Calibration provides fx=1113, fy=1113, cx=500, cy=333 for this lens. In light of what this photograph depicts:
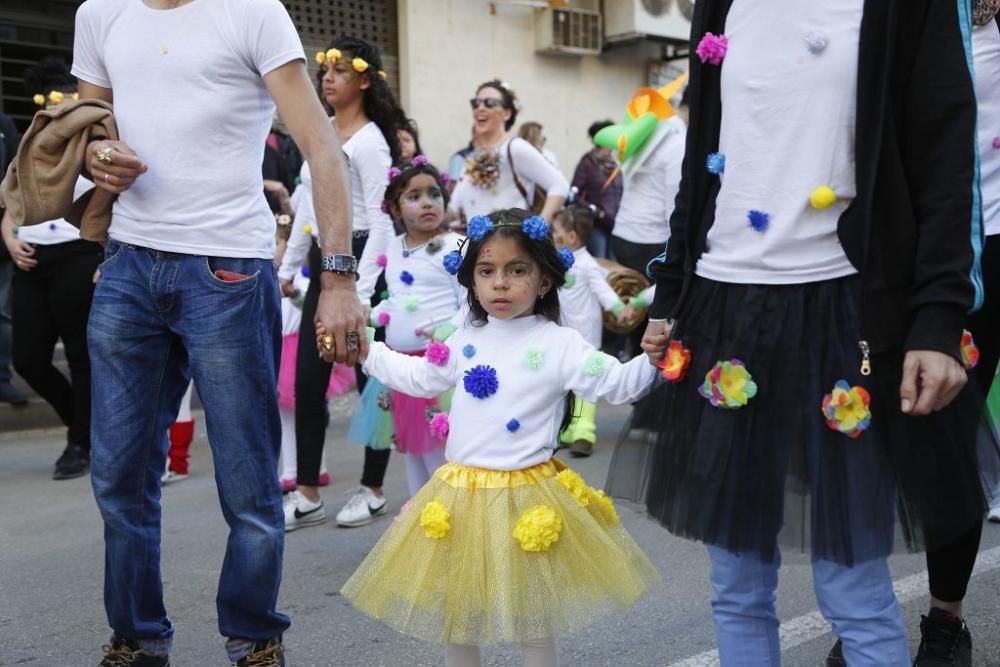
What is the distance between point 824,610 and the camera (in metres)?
2.38

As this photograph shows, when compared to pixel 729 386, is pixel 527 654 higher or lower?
lower

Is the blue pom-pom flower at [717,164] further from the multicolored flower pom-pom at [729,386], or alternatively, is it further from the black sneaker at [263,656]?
the black sneaker at [263,656]

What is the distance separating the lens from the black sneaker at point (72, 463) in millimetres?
6168

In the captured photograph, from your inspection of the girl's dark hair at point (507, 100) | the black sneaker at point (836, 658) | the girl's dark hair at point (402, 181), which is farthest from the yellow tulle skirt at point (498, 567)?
the girl's dark hair at point (507, 100)

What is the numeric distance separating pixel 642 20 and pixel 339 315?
38.0 ft

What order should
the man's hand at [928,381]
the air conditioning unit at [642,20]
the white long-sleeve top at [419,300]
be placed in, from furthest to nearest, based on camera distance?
the air conditioning unit at [642,20]
the white long-sleeve top at [419,300]
the man's hand at [928,381]

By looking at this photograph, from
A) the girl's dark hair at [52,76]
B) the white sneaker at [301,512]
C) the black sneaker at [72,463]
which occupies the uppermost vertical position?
the girl's dark hair at [52,76]

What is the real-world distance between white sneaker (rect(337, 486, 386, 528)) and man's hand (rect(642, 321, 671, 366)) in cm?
279

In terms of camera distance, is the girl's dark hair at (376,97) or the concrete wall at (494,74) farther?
the concrete wall at (494,74)

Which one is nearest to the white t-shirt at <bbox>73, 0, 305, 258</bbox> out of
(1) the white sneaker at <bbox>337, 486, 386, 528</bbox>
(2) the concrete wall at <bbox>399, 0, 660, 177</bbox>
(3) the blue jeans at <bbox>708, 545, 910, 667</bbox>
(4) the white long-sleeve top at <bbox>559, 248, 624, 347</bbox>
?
(3) the blue jeans at <bbox>708, 545, 910, 667</bbox>

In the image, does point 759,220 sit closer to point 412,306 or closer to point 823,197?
point 823,197

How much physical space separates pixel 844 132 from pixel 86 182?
2.01m

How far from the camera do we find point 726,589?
2.46 m

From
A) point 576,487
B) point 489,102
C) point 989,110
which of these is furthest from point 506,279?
point 489,102
